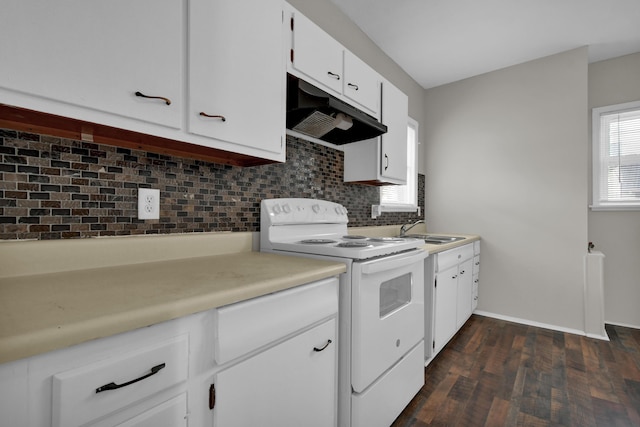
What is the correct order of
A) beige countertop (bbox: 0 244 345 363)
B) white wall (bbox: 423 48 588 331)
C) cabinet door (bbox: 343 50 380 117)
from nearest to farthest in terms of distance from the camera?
beige countertop (bbox: 0 244 345 363), cabinet door (bbox: 343 50 380 117), white wall (bbox: 423 48 588 331)

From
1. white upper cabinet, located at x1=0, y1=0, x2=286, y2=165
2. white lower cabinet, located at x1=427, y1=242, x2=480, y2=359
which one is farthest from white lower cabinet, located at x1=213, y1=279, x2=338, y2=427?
white lower cabinet, located at x1=427, y1=242, x2=480, y2=359

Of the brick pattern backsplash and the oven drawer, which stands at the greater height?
the brick pattern backsplash

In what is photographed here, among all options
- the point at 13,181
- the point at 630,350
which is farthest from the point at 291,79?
the point at 630,350

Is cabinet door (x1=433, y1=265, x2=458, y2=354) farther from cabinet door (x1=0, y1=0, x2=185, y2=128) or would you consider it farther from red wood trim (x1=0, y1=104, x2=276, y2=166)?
cabinet door (x1=0, y1=0, x2=185, y2=128)

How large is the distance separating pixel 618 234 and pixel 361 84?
304cm

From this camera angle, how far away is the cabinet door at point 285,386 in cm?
81

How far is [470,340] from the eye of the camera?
102 inches

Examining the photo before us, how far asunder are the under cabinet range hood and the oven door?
808 mm

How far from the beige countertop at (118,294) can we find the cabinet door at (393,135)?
4.33ft

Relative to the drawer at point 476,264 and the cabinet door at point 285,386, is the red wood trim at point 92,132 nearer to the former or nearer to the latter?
the cabinet door at point 285,386

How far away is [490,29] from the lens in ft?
8.25

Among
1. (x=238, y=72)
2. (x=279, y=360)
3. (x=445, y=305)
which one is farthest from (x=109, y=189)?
(x=445, y=305)

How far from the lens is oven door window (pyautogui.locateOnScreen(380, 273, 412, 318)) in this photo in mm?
1496

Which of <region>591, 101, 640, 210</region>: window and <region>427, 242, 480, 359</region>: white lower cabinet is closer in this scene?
<region>427, 242, 480, 359</region>: white lower cabinet
